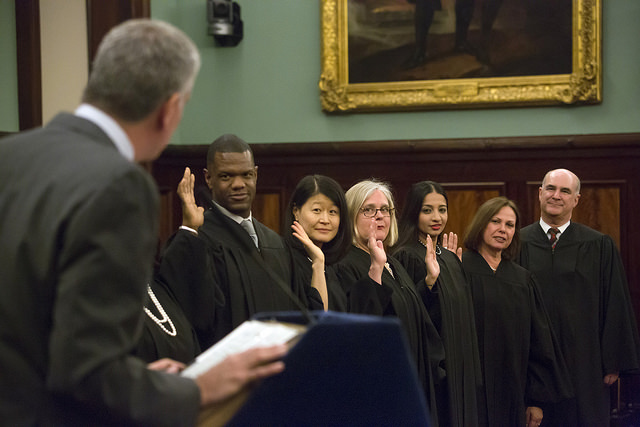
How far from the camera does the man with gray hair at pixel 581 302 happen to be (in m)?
5.81

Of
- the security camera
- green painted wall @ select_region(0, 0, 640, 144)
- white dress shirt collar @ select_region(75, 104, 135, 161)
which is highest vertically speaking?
the security camera

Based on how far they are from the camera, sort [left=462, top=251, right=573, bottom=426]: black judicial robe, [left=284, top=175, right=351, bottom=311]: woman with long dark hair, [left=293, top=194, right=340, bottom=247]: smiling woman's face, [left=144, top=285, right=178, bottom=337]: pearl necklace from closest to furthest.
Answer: [left=144, top=285, right=178, bottom=337]: pearl necklace < [left=284, top=175, right=351, bottom=311]: woman with long dark hair < [left=293, top=194, right=340, bottom=247]: smiling woman's face < [left=462, top=251, right=573, bottom=426]: black judicial robe

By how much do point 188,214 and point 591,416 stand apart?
12.0 feet

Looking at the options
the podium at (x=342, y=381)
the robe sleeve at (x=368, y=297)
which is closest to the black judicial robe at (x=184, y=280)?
the robe sleeve at (x=368, y=297)

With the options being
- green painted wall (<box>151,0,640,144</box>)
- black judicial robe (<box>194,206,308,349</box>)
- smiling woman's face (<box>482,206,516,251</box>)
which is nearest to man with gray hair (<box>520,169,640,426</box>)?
smiling woman's face (<box>482,206,516,251</box>)

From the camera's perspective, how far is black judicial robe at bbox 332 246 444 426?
422 cm

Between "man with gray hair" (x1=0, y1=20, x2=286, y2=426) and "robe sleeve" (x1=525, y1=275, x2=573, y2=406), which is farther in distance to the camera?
"robe sleeve" (x1=525, y1=275, x2=573, y2=406)

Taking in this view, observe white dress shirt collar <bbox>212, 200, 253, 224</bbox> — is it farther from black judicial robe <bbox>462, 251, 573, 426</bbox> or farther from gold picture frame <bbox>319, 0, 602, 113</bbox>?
gold picture frame <bbox>319, 0, 602, 113</bbox>

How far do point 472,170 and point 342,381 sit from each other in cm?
568

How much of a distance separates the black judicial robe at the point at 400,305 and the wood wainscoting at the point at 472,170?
104 inches

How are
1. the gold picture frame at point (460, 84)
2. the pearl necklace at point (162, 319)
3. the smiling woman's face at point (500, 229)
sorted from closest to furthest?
1. the pearl necklace at point (162, 319)
2. the smiling woman's face at point (500, 229)
3. the gold picture frame at point (460, 84)

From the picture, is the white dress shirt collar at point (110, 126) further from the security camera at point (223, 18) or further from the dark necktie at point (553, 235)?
the security camera at point (223, 18)

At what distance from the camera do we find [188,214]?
144 inches

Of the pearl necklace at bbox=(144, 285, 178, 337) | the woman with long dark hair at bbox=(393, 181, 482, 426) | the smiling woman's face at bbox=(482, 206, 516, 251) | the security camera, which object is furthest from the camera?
the security camera
